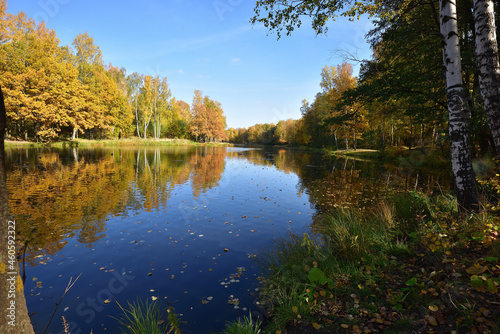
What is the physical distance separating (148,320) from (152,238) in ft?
15.1

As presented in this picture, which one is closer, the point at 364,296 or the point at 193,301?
the point at 364,296

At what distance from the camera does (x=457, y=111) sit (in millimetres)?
5258

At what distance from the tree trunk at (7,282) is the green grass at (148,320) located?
1010 mm

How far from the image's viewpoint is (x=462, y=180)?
5.43m

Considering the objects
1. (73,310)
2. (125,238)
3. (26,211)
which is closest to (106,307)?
(73,310)

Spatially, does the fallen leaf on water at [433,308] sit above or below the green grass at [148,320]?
above

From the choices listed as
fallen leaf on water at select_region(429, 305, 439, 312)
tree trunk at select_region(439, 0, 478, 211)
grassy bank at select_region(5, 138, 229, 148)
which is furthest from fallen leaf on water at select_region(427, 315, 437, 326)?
grassy bank at select_region(5, 138, 229, 148)

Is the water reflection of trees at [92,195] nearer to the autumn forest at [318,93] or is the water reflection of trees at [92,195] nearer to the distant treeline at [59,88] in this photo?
the autumn forest at [318,93]

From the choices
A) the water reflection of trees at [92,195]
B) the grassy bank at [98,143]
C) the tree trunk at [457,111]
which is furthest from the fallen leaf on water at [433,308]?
the grassy bank at [98,143]

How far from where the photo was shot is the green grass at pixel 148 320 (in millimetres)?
Result: 3052

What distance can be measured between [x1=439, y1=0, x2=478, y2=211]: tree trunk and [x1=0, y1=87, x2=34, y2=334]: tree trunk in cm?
774

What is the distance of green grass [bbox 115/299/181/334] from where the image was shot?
10.0 ft

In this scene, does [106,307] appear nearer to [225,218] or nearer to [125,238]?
[125,238]

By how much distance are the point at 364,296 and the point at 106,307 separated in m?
4.81
